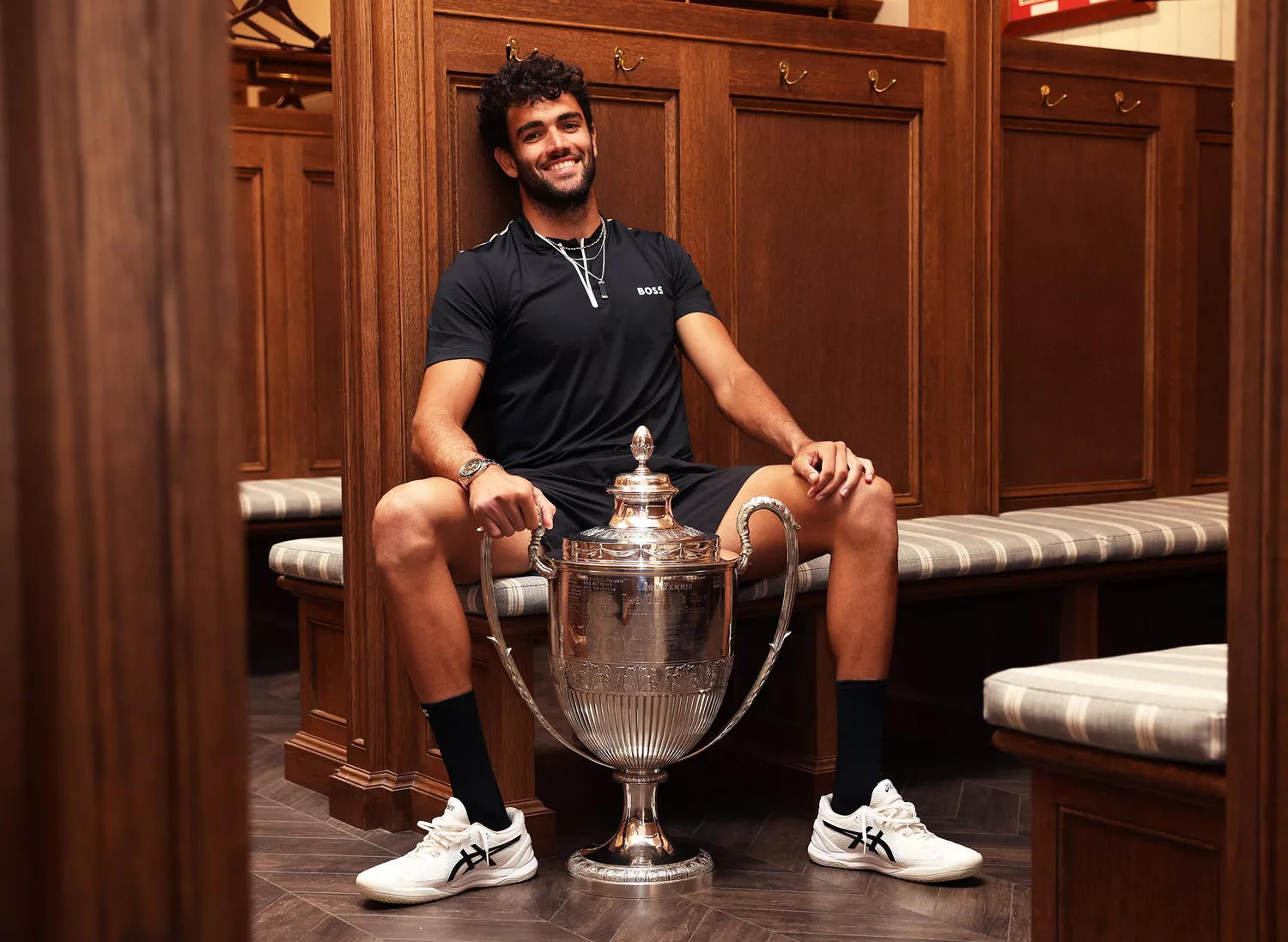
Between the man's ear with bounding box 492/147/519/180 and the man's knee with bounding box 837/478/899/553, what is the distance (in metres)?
1.12

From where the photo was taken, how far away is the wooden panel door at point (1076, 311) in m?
4.41

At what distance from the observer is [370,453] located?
3.37m

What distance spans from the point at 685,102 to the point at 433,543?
1483mm

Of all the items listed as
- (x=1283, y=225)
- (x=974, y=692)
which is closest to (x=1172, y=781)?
(x=1283, y=225)

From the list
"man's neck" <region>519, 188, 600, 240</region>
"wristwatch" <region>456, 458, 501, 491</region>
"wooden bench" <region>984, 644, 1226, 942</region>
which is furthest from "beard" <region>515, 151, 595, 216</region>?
"wooden bench" <region>984, 644, 1226, 942</region>

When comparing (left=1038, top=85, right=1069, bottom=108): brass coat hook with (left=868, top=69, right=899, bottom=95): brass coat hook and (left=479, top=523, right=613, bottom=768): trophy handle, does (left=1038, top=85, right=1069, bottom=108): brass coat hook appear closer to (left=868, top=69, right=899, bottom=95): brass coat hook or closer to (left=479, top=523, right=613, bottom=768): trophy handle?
(left=868, top=69, right=899, bottom=95): brass coat hook

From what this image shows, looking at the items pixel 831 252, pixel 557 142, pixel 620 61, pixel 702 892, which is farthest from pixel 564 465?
pixel 831 252

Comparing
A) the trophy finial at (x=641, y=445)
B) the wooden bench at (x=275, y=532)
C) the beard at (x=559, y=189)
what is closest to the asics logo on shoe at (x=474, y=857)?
the trophy finial at (x=641, y=445)

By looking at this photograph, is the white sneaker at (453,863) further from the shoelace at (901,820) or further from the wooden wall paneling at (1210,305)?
the wooden wall paneling at (1210,305)

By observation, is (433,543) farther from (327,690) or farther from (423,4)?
(423,4)

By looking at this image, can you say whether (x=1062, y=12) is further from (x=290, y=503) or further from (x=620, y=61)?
(x=290, y=503)

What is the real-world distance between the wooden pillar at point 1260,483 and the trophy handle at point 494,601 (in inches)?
61.9

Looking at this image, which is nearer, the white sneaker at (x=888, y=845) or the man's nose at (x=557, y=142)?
the white sneaker at (x=888, y=845)

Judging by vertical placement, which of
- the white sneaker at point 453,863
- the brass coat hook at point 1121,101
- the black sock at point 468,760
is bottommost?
the white sneaker at point 453,863
